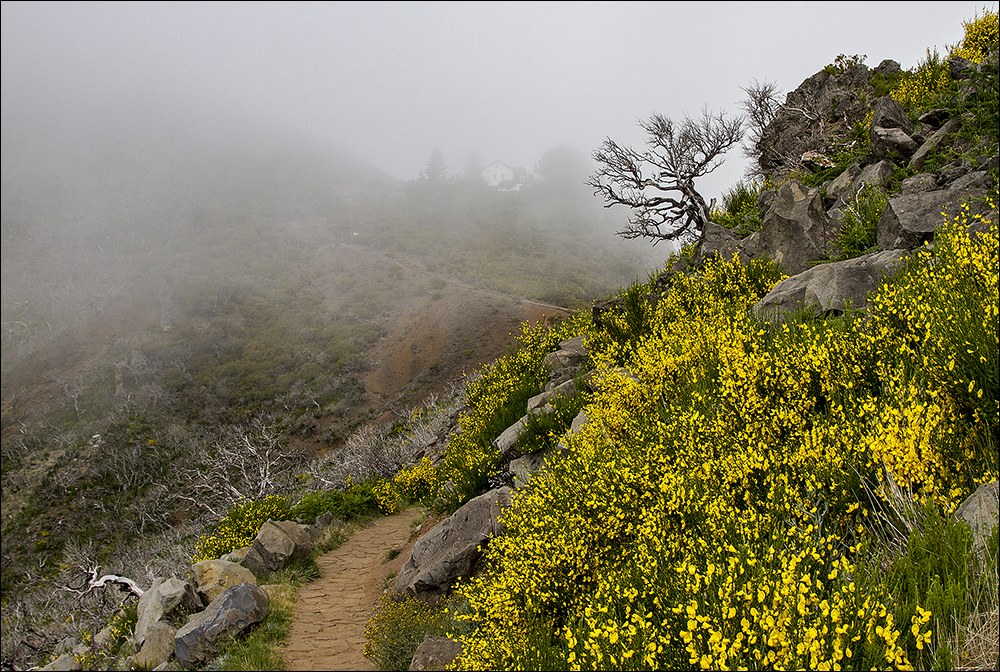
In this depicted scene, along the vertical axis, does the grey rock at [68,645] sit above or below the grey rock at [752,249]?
below

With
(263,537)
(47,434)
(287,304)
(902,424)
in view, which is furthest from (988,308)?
(287,304)

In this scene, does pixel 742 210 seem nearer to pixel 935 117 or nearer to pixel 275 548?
pixel 935 117

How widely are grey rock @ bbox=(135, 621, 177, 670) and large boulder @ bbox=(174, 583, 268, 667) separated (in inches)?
7.3

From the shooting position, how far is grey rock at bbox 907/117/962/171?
8.38 m

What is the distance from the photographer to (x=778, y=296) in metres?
7.36

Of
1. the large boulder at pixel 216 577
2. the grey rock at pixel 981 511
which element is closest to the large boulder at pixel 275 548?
the large boulder at pixel 216 577

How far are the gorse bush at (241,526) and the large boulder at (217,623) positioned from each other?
4.39m

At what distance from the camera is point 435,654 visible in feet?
16.6

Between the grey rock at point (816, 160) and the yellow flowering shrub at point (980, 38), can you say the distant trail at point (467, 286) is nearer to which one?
the grey rock at point (816, 160)

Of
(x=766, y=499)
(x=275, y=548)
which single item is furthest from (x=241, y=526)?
(x=766, y=499)

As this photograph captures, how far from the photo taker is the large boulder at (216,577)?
8.33 metres

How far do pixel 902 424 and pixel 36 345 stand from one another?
218 ft

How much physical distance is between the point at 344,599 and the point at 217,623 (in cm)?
213

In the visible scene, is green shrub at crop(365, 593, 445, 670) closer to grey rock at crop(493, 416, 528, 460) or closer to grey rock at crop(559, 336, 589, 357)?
grey rock at crop(493, 416, 528, 460)
